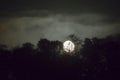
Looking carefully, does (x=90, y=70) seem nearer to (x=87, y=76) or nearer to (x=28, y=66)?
(x=87, y=76)

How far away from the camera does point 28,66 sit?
4670 inches

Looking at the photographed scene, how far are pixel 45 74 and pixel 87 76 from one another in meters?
14.0

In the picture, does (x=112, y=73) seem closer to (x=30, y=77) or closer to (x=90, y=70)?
(x=90, y=70)

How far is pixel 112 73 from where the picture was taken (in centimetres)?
11406

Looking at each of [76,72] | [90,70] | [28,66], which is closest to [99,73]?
[90,70]

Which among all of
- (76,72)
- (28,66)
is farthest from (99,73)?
(28,66)

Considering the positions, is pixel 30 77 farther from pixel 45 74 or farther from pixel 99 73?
pixel 99 73

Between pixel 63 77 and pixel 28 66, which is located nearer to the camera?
pixel 63 77

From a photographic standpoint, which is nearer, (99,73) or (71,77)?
(71,77)

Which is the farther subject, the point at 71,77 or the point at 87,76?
the point at 87,76

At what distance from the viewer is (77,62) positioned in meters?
117

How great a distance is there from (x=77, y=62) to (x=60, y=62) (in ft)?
16.6

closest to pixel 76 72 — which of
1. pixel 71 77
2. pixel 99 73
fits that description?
pixel 71 77

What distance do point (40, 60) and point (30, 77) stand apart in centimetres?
545
